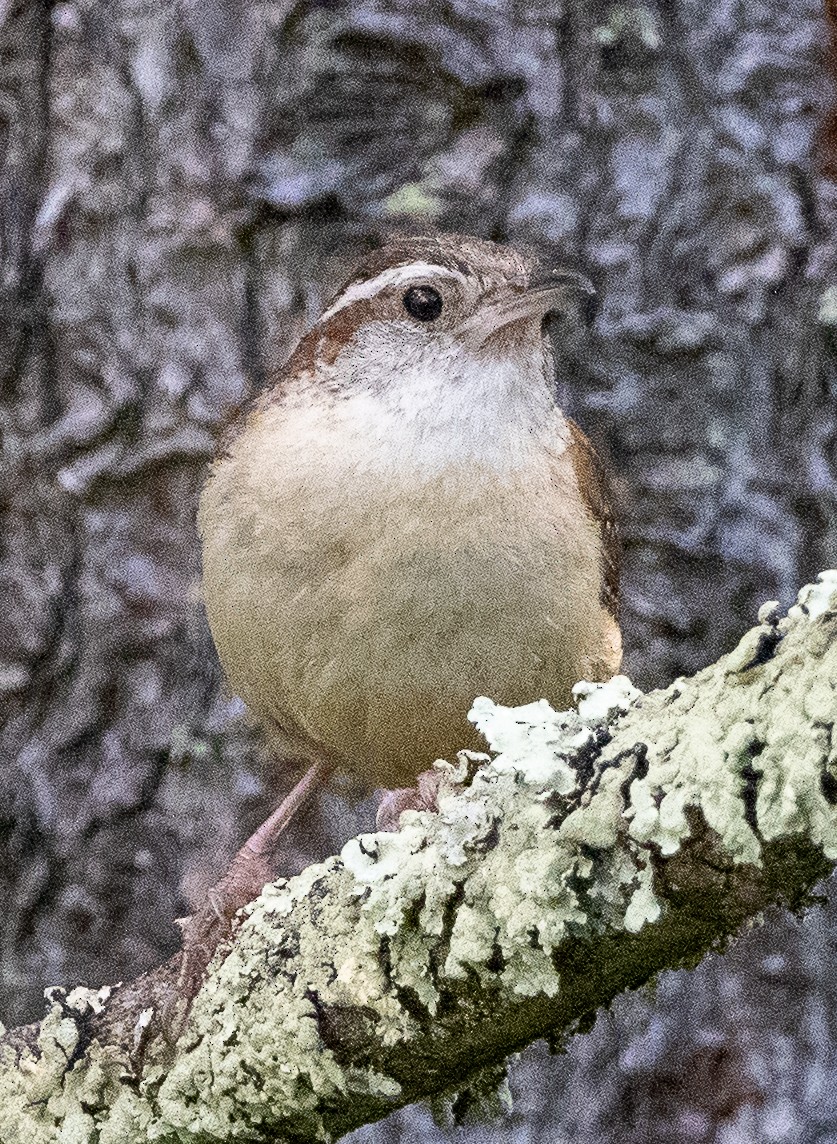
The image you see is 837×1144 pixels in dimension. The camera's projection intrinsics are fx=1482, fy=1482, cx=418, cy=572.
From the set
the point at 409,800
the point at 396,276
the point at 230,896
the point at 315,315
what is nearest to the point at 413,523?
the point at 396,276

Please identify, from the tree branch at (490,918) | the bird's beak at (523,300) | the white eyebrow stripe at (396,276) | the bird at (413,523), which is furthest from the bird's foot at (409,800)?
the white eyebrow stripe at (396,276)

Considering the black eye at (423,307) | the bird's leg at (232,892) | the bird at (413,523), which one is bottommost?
the bird's leg at (232,892)

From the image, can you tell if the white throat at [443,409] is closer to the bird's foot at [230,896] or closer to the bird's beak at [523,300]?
the bird's beak at [523,300]

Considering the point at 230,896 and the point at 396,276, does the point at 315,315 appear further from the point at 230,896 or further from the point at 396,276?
the point at 230,896

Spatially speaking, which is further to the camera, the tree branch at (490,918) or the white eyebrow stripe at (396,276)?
the white eyebrow stripe at (396,276)

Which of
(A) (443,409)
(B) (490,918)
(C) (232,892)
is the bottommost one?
(C) (232,892)

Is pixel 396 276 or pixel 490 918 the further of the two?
pixel 396 276
